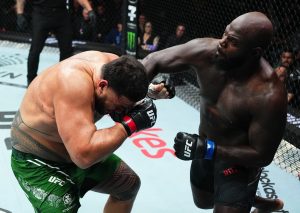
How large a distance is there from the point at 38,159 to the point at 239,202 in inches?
30.6

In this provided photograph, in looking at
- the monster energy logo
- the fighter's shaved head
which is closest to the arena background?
the monster energy logo

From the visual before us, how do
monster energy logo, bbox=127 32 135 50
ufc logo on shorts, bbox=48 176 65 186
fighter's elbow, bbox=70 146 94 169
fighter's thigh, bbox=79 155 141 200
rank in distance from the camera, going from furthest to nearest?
monster energy logo, bbox=127 32 135 50
fighter's thigh, bbox=79 155 141 200
ufc logo on shorts, bbox=48 176 65 186
fighter's elbow, bbox=70 146 94 169

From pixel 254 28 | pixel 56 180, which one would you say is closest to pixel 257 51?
pixel 254 28

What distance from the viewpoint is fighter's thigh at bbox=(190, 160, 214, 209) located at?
5.94ft

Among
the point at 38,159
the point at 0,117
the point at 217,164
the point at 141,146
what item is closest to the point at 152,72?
the point at 217,164

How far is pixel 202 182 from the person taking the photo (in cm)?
184

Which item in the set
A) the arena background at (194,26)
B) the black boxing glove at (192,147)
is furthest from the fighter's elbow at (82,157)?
the arena background at (194,26)

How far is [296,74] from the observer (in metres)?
3.36

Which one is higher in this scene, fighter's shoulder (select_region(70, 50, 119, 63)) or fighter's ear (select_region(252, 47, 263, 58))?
fighter's ear (select_region(252, 47, 263, 58))

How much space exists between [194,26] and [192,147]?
2.79 m

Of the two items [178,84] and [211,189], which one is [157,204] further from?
[178,84]

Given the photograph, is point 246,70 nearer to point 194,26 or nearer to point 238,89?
point 238,89

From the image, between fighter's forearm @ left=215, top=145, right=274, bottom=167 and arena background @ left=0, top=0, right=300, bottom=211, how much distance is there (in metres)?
1.32

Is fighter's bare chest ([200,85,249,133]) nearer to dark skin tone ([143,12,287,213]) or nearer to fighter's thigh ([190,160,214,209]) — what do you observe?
dark skin tone ([143,12,287,213])
